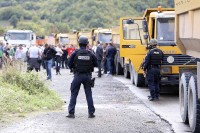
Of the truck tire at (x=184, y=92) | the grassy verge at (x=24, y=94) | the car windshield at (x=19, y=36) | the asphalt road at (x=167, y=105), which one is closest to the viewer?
the truck tire at (x=184, y=92)

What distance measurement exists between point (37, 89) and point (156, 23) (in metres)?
5.36

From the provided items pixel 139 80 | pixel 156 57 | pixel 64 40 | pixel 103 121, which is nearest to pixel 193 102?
pixel 103 121

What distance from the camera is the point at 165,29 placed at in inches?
709

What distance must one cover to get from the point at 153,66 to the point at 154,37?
99.5 inches

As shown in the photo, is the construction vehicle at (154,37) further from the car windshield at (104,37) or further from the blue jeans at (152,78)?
the car windshield at (104,37)

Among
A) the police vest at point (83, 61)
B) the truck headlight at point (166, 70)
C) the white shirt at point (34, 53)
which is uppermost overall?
the police vest at point (83, 61)

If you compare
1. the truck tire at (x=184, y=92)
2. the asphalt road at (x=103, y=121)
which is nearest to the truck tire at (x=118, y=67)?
the asphalt road at (x=103, y=121)

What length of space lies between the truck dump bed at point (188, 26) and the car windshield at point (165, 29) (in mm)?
6507

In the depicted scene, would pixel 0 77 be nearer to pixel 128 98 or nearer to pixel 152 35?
pixel 128 98

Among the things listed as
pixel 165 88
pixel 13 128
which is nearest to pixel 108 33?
pixel 165 88

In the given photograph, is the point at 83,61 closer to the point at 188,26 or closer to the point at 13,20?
the point at 188,26

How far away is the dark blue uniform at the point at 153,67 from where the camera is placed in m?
15.7

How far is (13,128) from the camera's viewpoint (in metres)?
10.2

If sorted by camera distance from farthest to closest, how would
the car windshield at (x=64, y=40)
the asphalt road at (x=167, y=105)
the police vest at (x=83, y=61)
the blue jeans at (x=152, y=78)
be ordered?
the car windshield at (x=64, y=40), the blue jeans at (x=152, y=78), the police vest at (x=83, y=61), the asphalt road at (x=167, y=105)
